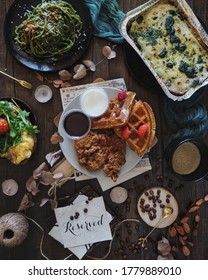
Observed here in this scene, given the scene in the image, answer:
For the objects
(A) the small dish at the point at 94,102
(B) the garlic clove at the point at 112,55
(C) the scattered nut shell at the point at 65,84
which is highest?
(B) the garlic clove at the point at 112,55

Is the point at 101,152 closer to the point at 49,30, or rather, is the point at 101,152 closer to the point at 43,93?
the point at 43,93

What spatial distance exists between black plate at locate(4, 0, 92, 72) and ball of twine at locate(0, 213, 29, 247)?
2.66ft

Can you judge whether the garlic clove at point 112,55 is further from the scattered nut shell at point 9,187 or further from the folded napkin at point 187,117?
the scattered nut shell at point 9,187

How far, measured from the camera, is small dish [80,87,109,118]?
2.16 meters

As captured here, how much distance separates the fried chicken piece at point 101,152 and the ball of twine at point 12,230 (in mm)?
453

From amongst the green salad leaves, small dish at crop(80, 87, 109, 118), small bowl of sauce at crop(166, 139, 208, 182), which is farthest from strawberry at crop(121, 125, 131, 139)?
the green salad leaves

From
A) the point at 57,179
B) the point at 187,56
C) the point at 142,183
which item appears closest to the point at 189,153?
the point at 142,183

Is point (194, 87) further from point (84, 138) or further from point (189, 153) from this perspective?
point (84, 138)

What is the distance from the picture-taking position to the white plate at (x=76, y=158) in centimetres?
218

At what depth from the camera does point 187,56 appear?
2.15 meters

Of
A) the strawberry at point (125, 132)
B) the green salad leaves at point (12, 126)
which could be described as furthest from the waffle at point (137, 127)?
the green salad leaves at point (12, 126)

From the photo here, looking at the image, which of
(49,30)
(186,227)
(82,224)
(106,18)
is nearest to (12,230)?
(82,224)

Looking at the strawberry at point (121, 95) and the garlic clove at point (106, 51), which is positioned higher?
the garlic clove at point (106, 51)

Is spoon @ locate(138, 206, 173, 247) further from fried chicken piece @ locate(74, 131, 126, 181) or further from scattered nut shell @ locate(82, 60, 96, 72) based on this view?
scattered nut shell @ locate(82, 60, 96, 72)
